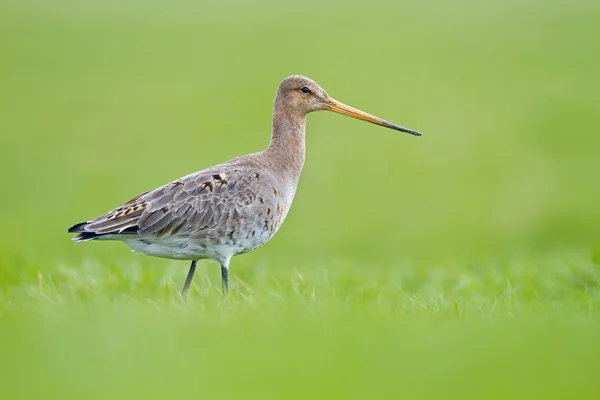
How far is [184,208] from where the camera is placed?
8672 mm

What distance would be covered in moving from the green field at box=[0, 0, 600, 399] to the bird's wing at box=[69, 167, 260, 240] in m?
0.58

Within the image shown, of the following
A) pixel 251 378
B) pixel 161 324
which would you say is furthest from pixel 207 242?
pixel 251 378

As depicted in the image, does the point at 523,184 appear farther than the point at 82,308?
Yes

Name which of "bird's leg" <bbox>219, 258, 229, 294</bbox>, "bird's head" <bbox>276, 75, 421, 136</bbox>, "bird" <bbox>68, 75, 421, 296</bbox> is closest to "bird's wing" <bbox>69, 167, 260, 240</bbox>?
"bird" <bbox>68, 75, 421, 296</bbox>

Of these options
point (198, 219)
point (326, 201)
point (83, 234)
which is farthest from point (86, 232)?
point (326, 201)

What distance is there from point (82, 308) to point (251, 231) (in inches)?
78.9

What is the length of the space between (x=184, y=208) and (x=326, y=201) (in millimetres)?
10738

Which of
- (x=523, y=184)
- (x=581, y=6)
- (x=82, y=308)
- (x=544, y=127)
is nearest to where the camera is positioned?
(x=82, y=308)

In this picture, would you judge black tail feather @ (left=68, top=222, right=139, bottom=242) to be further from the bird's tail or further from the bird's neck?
the bird's neck

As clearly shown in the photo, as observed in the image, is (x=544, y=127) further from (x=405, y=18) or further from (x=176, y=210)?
(x=405, y=18)

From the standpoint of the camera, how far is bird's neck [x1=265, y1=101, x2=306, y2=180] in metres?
9.58

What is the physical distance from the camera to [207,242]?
8.60 m

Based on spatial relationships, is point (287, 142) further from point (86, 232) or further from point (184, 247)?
point (86, 232)

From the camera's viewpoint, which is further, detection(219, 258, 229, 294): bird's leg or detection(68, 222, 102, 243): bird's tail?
detection(68, 222, 102, 243): bird's tail
